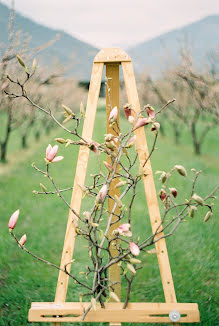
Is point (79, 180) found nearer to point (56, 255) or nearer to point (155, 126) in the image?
point (155, 126)

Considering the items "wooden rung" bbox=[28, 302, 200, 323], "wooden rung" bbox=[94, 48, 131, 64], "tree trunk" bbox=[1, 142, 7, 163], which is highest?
"tree trunk" bbox=[1, 142, 7, 163]

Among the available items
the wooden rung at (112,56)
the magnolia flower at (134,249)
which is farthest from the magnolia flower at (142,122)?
the magnolia flower at (134,249)

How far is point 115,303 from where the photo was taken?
2.05 m

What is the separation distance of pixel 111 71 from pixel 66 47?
3.51 metres

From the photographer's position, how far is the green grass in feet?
9.96

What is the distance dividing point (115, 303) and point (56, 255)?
6.33 ft

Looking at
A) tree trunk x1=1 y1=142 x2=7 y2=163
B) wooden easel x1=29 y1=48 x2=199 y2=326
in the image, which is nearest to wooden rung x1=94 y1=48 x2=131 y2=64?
wooden easel x1=29 y1=48 x2=199 y2=326

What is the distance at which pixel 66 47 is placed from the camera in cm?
545

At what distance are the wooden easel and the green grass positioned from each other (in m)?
0.82

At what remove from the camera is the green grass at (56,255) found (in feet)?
9.96

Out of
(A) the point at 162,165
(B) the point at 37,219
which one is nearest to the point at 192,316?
(B) the point at 37,219

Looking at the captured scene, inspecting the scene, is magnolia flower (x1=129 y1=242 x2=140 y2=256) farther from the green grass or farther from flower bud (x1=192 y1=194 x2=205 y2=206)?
the green grass

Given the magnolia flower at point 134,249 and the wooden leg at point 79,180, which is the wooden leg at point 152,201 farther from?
the magnolia flower at point 134,249

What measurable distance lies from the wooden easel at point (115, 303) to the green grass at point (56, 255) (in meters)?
0.82
